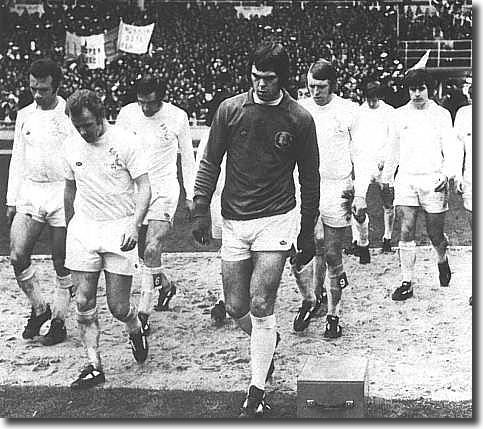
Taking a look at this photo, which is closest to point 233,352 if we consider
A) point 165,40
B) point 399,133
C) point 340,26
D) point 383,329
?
point 383,329

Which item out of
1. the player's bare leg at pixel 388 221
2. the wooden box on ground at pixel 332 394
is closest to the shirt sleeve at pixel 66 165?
the wooden box on ground at pixel 332 394

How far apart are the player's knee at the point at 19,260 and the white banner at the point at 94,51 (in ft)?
Result: 43.1

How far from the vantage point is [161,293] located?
7.91 m

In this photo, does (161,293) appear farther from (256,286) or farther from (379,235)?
(379,235)

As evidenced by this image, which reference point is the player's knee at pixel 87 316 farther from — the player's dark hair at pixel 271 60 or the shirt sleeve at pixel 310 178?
the player's dark hair at pixel 271 60

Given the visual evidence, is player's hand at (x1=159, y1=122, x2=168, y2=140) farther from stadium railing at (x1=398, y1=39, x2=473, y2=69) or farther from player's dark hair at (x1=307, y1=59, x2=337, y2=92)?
stadium railing at (x1=398, y1=39, x2=473, y2=69)

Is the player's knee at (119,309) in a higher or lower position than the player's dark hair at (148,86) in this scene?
lower

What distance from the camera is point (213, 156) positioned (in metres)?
5.47

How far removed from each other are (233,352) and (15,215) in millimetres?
1954

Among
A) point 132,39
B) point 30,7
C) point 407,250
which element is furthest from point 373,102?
point 30,7

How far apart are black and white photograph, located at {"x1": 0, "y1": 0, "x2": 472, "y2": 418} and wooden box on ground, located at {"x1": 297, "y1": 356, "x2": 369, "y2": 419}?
0.01 meters

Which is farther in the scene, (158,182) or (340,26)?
(340,26)

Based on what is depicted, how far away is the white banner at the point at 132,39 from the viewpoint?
778 inches

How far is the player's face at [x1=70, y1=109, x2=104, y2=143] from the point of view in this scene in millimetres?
5613
